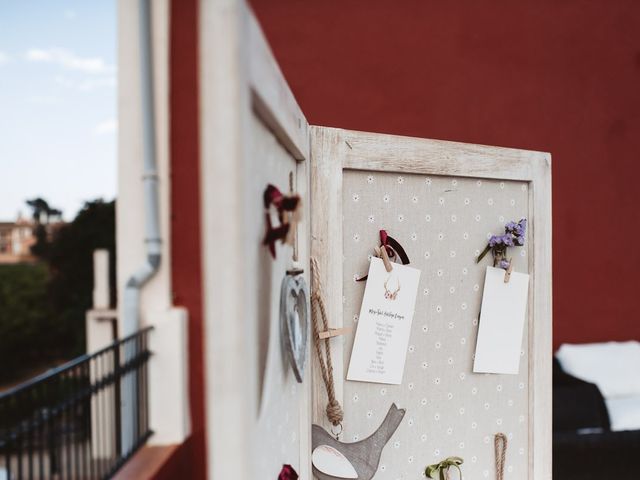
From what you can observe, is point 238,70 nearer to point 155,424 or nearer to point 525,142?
point 155,424

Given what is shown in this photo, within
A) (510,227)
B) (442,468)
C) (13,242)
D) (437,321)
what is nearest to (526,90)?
(510,227)

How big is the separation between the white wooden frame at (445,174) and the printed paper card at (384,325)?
0.04 metres

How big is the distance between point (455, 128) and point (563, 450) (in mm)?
1662

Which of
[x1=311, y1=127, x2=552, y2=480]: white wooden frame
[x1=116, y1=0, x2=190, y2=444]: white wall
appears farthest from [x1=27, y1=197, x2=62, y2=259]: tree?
[x1=311, y1=127, x2=552, y2=480]: white wooden frame

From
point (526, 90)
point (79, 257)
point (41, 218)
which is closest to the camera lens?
point (526, 90)

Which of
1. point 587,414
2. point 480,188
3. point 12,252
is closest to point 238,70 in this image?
point 480,188

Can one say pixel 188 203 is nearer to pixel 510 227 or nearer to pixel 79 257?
pixel 510 227

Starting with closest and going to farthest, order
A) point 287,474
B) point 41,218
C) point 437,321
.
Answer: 1. point 287,474
2. point 437,321
3. point 41,218

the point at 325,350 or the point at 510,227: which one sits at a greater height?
the point at 510,227

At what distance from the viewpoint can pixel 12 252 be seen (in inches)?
455

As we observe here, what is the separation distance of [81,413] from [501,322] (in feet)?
4.37

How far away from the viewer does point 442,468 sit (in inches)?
35.5

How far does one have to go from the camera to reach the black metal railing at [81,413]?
1.24 metres

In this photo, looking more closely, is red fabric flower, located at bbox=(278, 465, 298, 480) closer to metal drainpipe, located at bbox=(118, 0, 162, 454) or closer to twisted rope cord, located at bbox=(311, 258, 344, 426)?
twisted rope cord, located at bbox=(311, 258, 344, 426)
